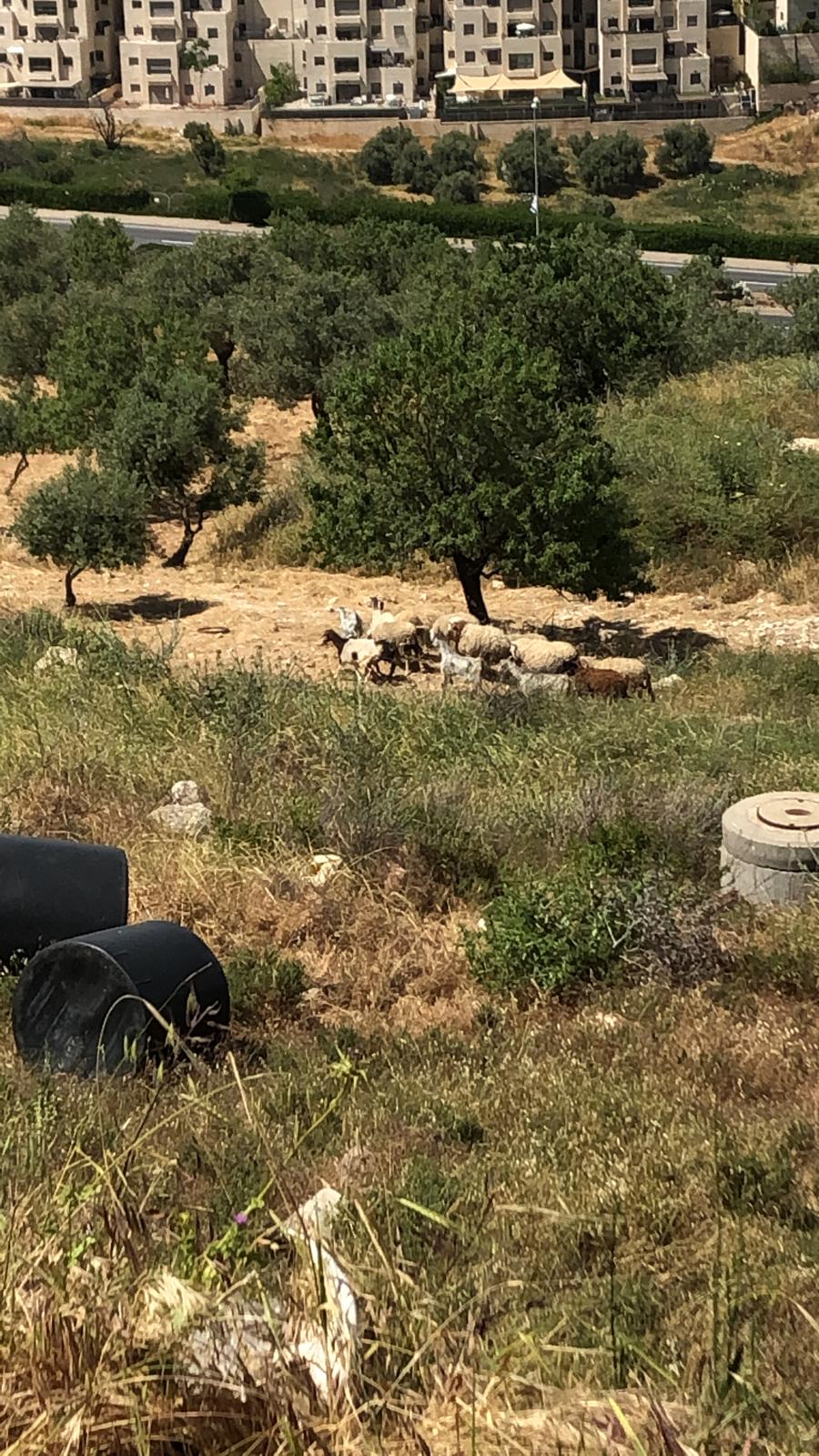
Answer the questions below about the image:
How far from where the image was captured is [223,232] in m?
49.8

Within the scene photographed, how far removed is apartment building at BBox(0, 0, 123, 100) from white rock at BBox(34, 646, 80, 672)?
312 feet

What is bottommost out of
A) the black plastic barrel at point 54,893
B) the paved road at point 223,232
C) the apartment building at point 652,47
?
the black plastic barrel at point 54,893

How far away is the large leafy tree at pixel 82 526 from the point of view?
1573 centimetres

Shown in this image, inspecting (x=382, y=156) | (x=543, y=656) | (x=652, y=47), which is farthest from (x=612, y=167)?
(x=543, y=656)

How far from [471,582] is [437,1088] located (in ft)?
32.5

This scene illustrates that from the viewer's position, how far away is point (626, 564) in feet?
46.0

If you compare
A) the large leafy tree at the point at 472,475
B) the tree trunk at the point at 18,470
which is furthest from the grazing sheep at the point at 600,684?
the tree trunk at the point at 18,470

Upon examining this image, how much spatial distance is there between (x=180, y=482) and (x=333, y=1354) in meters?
16.8

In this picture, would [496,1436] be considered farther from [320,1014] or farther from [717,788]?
[717,788]

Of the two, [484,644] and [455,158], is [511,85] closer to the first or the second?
[455,158]

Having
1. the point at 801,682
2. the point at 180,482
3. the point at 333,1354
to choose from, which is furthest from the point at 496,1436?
the point at 180,482

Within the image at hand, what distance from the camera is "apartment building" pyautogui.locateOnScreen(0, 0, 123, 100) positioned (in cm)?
9794

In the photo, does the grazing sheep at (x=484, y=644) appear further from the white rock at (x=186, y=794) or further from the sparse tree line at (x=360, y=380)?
the white rock at (x=186, y=794)

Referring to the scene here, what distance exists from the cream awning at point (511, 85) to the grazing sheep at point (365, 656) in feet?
284
